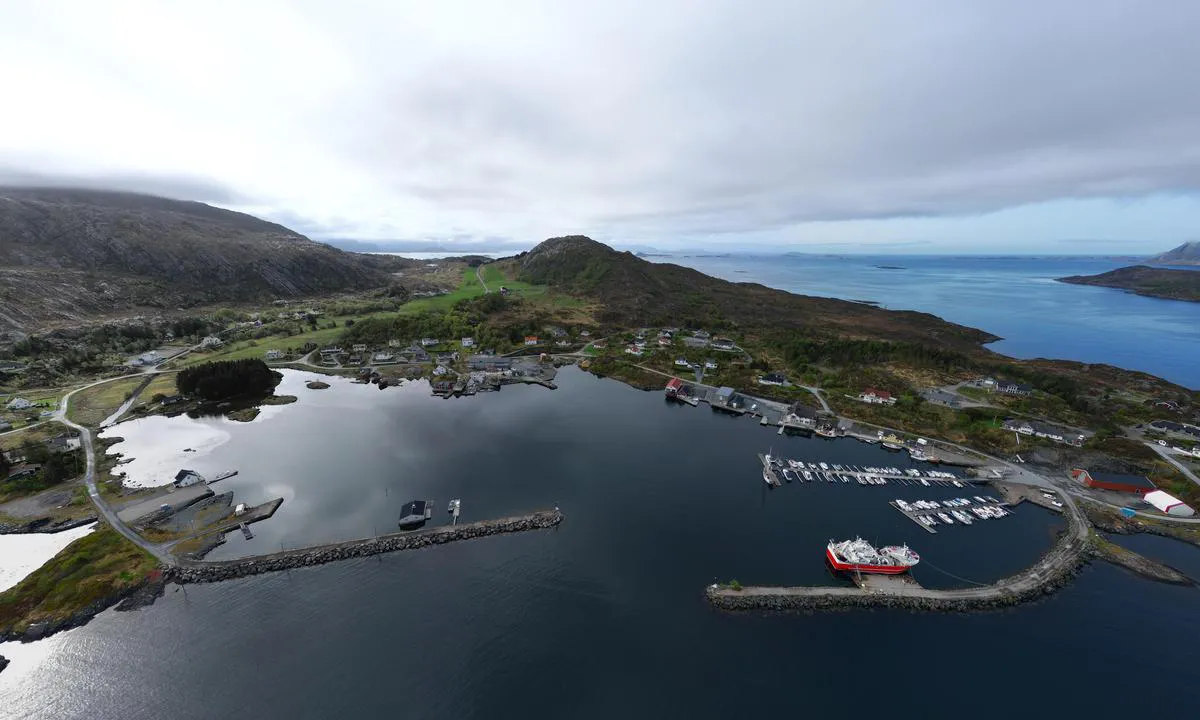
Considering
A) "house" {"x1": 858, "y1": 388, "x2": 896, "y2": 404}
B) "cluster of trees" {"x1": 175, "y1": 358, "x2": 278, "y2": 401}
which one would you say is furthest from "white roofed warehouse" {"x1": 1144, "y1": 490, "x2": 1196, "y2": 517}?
"cluster of trees" {"x1": 175, "y1": 358, "x2": 278, "y2": 401}

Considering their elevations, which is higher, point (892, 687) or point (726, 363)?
point (726, 363)

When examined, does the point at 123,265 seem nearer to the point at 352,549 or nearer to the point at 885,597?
the point at 352,549

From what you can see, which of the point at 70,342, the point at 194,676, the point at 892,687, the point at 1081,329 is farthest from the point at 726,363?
the point at 1081,329

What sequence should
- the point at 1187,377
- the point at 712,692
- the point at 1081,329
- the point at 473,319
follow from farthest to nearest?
the point at 1081,329 < the point at 473,319 < the point at 1187,377 < the point at 712,692

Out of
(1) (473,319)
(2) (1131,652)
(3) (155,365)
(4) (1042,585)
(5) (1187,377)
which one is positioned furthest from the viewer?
(1) (473,319)

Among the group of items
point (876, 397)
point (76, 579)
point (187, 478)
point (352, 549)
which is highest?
point (876, 397)

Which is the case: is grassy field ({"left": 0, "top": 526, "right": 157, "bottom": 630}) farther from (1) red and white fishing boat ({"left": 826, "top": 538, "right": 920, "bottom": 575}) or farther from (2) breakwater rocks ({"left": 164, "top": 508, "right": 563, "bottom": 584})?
(1) red and white fishing boat ({"left": 826, "top": 538, "right": 920, "bottom": 575})

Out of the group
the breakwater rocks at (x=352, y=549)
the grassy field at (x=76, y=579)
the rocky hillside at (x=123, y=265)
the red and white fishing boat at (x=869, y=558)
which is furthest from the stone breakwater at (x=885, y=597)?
the rocky hillside at (x=123, y=265)

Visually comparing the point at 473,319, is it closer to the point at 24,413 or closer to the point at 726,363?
the point at 726,363

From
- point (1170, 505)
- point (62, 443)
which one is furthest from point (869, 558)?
point (62, 443)
